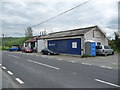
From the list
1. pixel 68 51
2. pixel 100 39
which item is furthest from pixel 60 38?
pixel 100 39

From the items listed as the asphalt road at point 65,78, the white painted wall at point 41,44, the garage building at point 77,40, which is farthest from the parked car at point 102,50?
the white painted wall at point 41,44

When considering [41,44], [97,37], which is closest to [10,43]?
[41,44]

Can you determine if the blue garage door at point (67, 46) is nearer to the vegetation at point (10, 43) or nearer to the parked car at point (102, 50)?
the parked car at point (102, 50)

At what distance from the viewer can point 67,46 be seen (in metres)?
24.6

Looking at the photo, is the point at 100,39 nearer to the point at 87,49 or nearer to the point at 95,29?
the point at 95,29

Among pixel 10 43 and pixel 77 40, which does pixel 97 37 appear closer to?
pixel 77 40

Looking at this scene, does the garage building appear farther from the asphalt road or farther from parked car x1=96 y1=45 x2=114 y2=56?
the asphalt road

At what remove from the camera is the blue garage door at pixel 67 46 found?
22530mm

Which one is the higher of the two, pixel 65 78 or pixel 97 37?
pixel 97 37

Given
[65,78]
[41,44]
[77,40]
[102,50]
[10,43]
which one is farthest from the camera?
[10,43]

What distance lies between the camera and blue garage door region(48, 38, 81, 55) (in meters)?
22.5

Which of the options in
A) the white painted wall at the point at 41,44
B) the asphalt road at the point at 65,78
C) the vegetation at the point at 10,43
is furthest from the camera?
the vegetation at the point at 10,43

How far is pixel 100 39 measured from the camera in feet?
82.4

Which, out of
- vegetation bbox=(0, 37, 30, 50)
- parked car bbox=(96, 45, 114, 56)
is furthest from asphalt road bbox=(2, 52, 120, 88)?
vegetation bbox=(0, 37, 30, 50)
